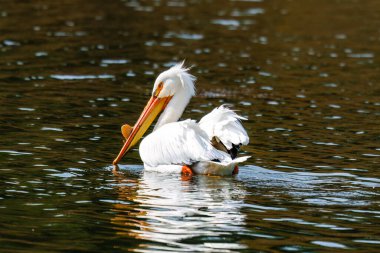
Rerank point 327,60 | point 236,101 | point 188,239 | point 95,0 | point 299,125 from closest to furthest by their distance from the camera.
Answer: point 188,239 → point 299,125 → point 236,101 → point 327,60 → point 95,0

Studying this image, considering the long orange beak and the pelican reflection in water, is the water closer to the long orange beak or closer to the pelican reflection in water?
the pelican reflection in water

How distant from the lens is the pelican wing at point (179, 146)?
30.7 feet

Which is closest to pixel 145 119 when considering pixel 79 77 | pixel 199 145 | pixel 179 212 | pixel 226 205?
pixel 199 145

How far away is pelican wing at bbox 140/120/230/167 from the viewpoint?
30.7ft

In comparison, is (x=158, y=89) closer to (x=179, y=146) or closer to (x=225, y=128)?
(x=179, y=146)

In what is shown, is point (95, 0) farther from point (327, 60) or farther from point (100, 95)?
point (100, 95)

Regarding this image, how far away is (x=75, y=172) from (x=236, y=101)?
17.2ft

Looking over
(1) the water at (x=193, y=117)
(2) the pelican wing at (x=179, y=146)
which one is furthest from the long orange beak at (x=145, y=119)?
(2) the pelican wing at (x=179, y=146)

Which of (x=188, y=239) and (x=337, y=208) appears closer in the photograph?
(x=188, y=239)

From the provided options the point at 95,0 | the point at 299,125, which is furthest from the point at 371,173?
the point at 95,0

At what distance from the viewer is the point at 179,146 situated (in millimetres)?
9578

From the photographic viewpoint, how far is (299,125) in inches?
496

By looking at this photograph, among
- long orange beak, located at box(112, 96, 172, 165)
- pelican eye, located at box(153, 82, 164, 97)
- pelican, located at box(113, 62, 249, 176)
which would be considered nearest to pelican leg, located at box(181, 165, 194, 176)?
pelican, located at box(113, 62, 249, 176)

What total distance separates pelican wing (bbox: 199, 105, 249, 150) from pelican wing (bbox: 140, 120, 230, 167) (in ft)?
0.35
